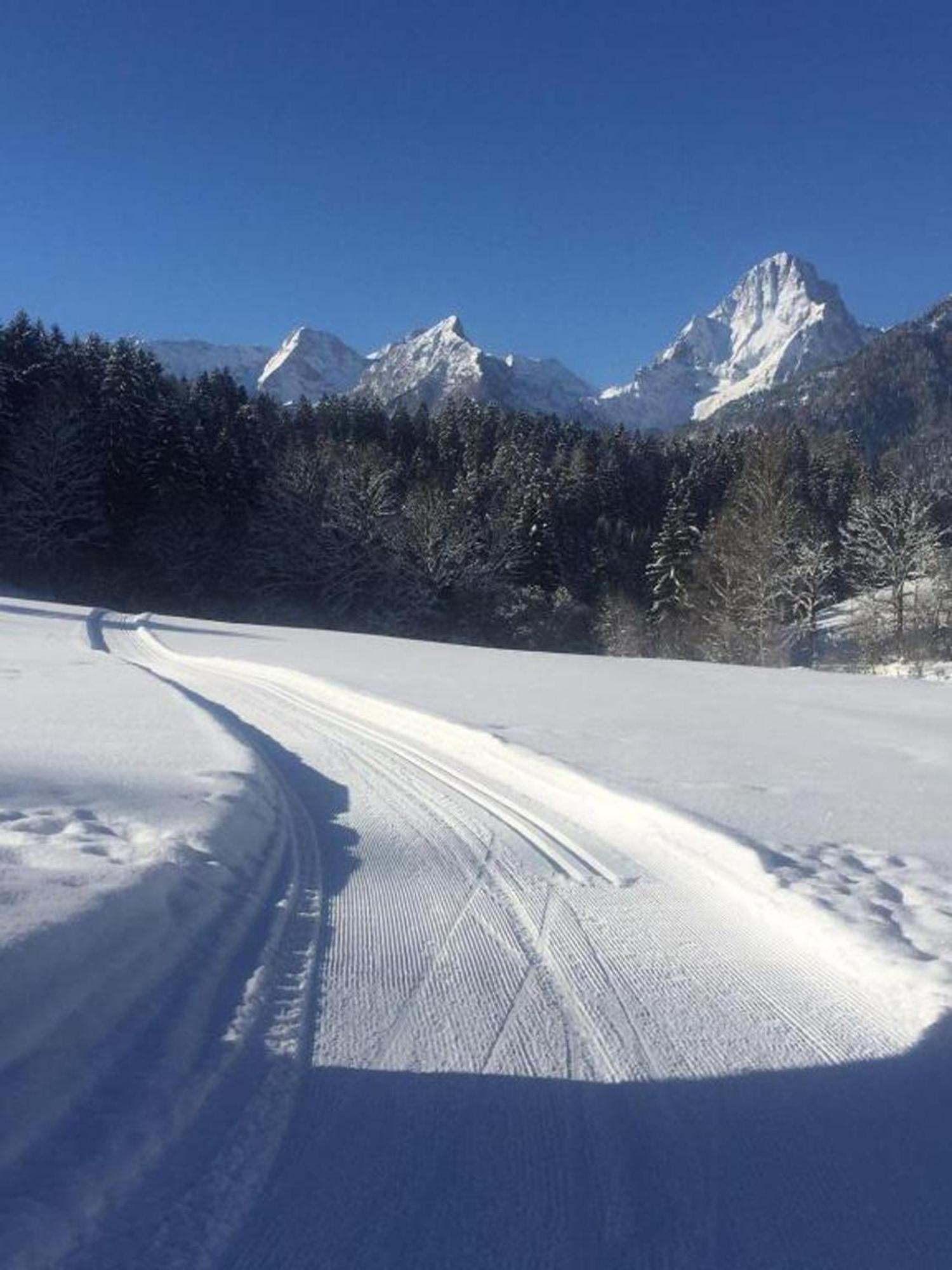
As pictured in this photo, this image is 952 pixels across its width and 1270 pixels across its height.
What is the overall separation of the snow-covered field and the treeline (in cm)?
2559

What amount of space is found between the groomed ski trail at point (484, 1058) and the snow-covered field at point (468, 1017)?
0.01 m

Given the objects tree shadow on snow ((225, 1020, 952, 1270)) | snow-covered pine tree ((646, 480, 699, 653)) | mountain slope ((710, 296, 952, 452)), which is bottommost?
tree shadow on snow ((225, 1020, 952, 1270))

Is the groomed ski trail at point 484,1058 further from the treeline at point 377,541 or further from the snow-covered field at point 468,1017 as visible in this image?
the treeline at point 377,541

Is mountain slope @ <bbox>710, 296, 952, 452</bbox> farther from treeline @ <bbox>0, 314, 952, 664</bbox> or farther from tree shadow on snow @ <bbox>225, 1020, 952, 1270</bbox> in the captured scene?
tree shadow on snow @ <bbox>225, 1020, 952, 1270</bbox>

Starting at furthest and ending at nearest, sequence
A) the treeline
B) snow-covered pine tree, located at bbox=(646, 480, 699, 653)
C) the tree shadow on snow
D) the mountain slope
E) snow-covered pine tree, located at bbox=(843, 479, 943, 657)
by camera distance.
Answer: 1. the mountain slope
2. snow-covered pine tree, located at bbox=(646, 480, 699, 653)
3. snow-covered pine tree, located at bbox=(843, 479, 943, 657)
4. the treeline
5. the tree shadow on snow

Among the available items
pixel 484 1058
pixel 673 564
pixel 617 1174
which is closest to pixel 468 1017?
pixel 484 1058

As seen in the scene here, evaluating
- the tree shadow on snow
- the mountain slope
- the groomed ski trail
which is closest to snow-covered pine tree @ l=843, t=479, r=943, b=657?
the groomed ski trail

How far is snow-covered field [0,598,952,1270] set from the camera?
6.93 feet

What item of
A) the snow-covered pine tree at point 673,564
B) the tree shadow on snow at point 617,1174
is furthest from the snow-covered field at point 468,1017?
the snow-covered pine tree at point 673,564

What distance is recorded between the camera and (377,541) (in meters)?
41.7

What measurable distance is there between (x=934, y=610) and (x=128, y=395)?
1554 inches

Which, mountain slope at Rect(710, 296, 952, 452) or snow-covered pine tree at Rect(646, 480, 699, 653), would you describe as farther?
mountain slope at Rect(710, 296, 952, 452)

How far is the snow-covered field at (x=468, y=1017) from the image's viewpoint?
2.11 m

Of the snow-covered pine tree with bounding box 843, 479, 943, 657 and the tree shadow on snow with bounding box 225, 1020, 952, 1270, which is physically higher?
the snow-covered pine tree with bounding box 843, 479, 943, 657
